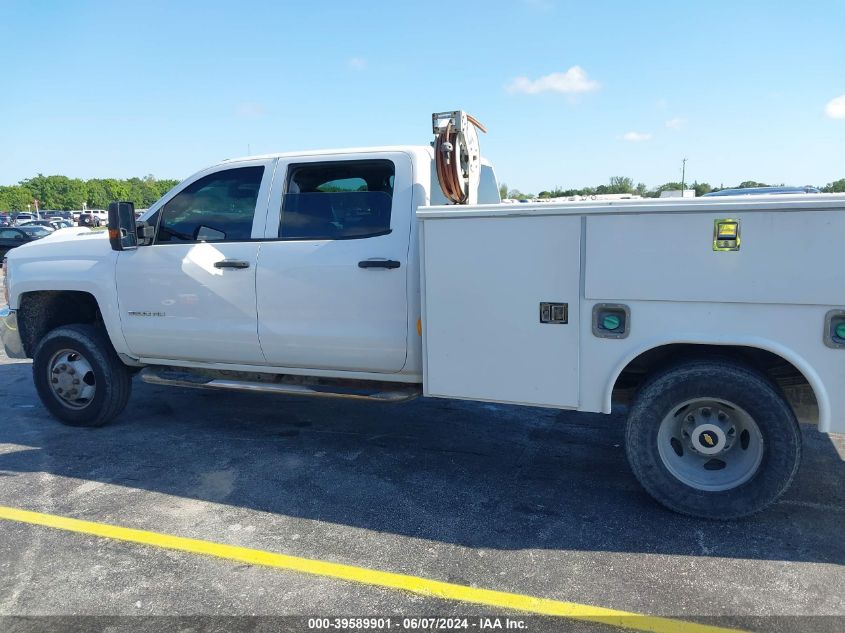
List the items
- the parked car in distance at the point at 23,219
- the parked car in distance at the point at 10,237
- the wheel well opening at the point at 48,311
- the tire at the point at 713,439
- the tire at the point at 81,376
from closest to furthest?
the tire at the point at 713,439 → the tire at the point at 81,376 → the wheel well opening at the point at 48,311 → the parked car in distance at the point at 10,237 → the parked car in distance at the point at 23,219

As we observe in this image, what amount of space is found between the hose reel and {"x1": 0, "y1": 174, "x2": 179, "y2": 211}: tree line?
298ft

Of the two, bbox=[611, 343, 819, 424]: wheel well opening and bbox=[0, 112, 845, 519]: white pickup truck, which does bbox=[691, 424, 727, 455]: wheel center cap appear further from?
bbox=[611, 343, 819, 424]: wheel well opening

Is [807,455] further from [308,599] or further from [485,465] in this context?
[308,599]

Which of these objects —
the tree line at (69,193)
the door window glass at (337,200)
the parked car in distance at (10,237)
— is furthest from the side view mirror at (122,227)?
the tree line at (69,193)

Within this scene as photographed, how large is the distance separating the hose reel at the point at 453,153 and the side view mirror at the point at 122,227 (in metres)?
2.37

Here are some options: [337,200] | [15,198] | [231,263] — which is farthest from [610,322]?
[15,198]

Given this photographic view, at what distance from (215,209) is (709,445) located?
12.4ft

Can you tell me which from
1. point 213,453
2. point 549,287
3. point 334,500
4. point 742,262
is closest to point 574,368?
point 549,287

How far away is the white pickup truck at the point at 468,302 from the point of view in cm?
337

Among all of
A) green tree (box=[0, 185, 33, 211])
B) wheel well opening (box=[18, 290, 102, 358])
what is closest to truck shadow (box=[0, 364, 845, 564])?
wheel well opening (box=[18, 290, 102, 358])

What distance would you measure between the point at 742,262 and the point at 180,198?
3965 millimetres

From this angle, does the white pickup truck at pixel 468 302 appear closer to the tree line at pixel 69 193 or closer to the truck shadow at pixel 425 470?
the truck shadow at pixel 425 470

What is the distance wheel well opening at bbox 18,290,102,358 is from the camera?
221 inches

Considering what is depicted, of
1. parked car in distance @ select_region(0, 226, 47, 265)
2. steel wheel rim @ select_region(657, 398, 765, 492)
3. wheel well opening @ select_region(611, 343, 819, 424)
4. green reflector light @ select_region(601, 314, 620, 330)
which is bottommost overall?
steel wheel rim @ select_region(657, 398, 765, 492)
